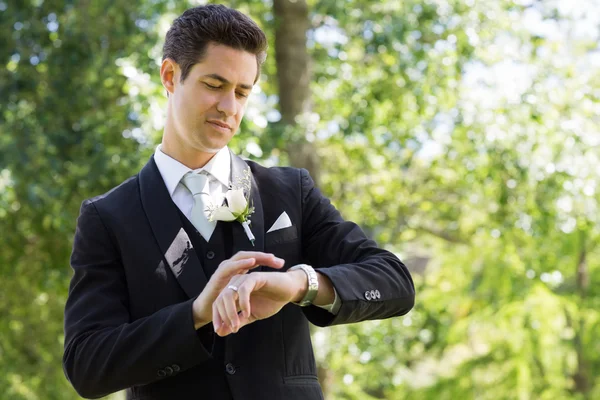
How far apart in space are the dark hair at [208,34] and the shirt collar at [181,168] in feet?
0.72

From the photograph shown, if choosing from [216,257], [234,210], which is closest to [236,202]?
[234,210]

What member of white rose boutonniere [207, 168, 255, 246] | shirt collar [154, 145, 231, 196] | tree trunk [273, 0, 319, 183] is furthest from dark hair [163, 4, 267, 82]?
tree trunk [273, 0, 319, 183]

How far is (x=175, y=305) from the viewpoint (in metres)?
2.16

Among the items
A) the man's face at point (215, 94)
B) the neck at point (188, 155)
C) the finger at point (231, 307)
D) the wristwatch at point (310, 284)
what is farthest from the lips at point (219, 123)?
the finger at point (231, 307)

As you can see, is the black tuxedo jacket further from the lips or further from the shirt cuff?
the lips

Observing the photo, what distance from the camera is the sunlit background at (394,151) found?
804cm

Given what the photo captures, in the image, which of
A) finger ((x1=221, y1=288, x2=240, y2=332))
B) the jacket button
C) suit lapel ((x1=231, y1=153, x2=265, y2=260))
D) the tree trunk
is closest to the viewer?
finger ((x1=221, y1=288, x2=240, y2=332))

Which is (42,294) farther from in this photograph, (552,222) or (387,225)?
(552,222)

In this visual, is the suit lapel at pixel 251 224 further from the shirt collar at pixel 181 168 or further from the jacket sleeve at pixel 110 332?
the jacket sleeve at pixel 110 332

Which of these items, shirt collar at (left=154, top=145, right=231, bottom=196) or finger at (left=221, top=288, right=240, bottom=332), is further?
shirt collar at (left=154, top=145, right=231, bottom=196)

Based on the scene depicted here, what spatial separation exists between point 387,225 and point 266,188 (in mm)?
7497

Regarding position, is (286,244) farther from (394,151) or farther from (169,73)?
(394,151)

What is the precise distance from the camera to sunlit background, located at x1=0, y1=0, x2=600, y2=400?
8039 mm

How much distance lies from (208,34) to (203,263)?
543mm
